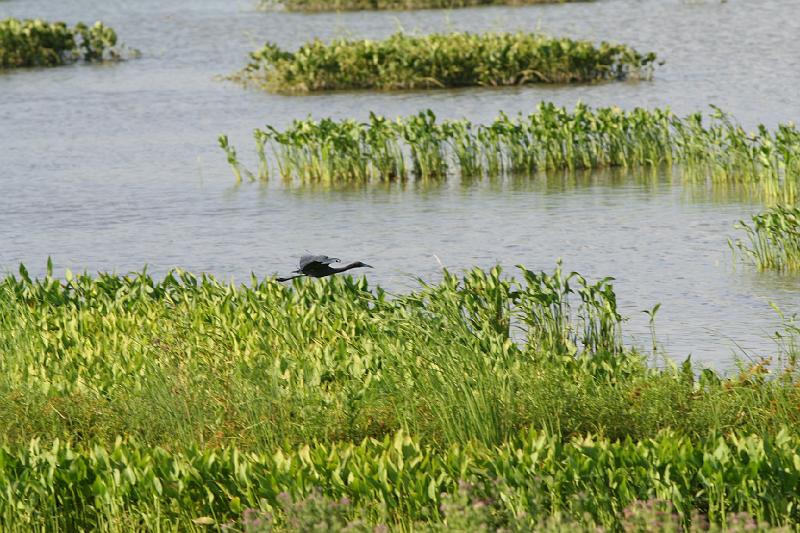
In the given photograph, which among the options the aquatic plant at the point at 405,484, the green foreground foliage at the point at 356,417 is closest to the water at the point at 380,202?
the green foreground foliage at the point at 356,417

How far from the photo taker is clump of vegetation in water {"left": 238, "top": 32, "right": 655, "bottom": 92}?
26.7 metres

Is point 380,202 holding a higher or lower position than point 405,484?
lower

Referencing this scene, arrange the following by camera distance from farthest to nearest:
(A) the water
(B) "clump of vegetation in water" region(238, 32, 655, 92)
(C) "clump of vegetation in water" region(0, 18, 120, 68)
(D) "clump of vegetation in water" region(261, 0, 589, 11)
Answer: (D) "clump of vegetation in water" region(261, 0, 589, 11) → (C) "clump of vegetation in water" region(0, 18, 120, 68) → (B) "clump of vegetation in water" region(238, 32, 655, 92) → (A) the water

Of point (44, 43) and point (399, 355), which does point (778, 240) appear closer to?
point (399, 355)

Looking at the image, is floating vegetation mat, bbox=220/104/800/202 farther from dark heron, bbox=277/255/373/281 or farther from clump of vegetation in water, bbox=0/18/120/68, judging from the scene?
clump of vegetation in water, bbox=0/18/120/68

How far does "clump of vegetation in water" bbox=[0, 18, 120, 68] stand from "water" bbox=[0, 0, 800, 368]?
1252mm

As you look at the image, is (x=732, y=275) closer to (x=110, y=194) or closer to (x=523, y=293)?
(x=523, y=293)

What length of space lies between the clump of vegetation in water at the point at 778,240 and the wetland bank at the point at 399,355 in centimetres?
3

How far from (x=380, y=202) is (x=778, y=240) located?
596 cm

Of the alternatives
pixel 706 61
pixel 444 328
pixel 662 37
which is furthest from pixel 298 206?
pixel 662 37

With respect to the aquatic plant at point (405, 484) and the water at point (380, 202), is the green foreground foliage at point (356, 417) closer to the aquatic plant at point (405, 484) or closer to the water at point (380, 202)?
the aquatic plant at point (405, 484)

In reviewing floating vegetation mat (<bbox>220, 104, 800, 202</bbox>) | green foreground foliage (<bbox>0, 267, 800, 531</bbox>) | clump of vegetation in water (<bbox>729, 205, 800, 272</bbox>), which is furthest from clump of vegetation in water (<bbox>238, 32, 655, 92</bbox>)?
green foreground foliage (<bbox>0, 267, 800, 531</bbox>)

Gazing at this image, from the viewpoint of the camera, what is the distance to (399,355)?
296 inches

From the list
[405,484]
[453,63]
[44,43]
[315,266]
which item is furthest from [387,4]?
[405,484]
